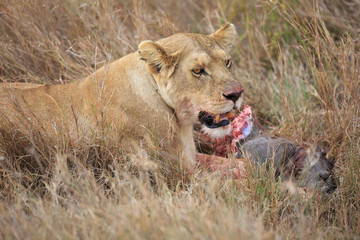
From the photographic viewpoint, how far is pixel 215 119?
3330 millimetres

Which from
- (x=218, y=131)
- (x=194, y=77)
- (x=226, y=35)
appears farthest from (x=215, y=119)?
(x=226, y=35)

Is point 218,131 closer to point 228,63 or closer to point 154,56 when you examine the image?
point 228,63

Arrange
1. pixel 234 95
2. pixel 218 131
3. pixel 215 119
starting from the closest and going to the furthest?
pixel 234 95, pixel 215 119, pixel 218 131

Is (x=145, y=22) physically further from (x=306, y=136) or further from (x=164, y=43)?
(x=306, y=136)

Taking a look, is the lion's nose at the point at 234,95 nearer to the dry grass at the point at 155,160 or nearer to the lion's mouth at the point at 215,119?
the lion's mouth at the point at 215,119

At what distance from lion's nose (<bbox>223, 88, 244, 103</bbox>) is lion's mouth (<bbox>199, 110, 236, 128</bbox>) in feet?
0.59

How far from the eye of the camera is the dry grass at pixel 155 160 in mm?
2289

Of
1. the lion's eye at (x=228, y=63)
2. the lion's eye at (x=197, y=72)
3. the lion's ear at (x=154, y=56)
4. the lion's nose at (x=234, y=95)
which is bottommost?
the lion's nose at (x=234, y=95)

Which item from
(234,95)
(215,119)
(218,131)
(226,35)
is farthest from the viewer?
(226,35)

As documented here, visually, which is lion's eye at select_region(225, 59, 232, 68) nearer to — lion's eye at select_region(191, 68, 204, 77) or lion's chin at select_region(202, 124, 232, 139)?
lion's eye at select_region(191, 68, 204, 77)

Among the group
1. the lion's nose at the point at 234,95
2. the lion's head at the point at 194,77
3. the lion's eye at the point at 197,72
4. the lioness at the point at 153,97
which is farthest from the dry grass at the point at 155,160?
the lion's eye at the point at 197,72

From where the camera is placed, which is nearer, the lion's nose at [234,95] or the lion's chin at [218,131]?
the lion's nose at [234,95]

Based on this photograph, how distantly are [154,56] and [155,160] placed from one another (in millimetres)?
779

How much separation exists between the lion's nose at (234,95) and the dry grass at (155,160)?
0.61 metres
